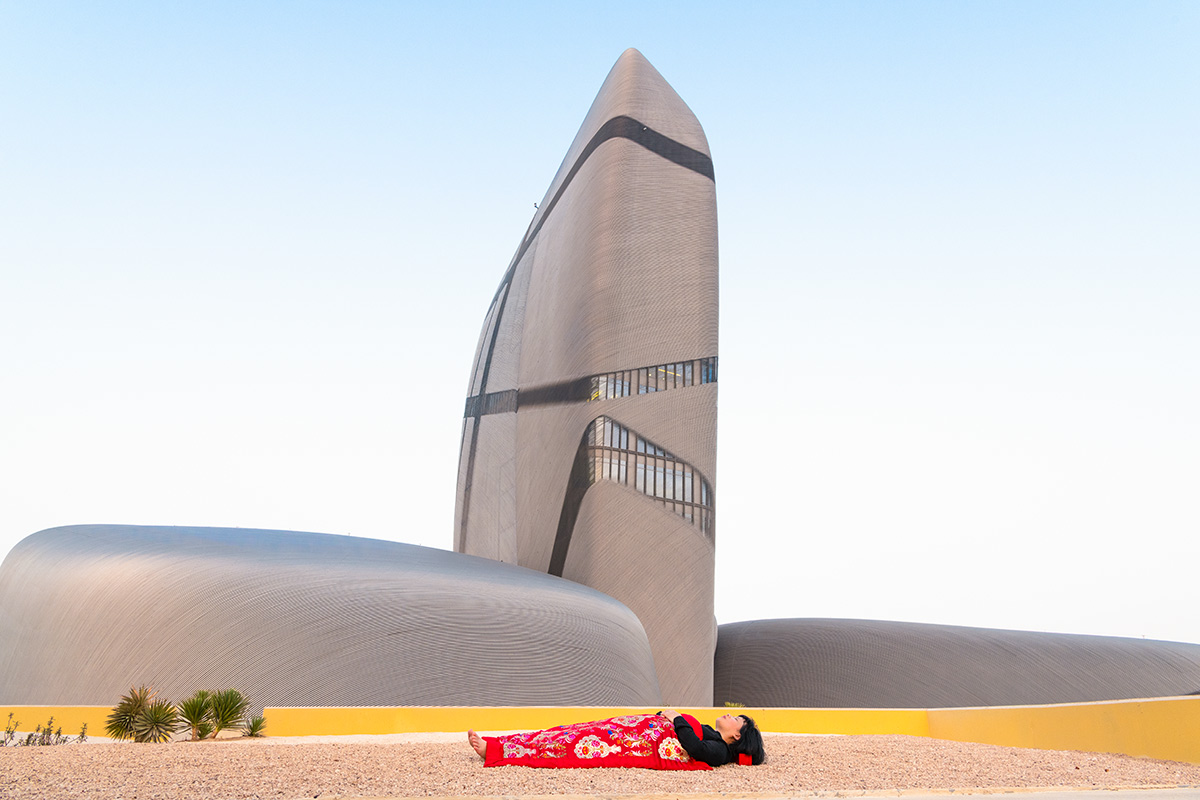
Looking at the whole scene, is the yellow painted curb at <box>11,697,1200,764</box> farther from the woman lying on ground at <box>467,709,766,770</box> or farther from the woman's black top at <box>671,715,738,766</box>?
the woman's black top at <box>671,715,738,766</box>

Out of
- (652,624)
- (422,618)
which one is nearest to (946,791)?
(422,618)

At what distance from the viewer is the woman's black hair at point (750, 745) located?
8.25m

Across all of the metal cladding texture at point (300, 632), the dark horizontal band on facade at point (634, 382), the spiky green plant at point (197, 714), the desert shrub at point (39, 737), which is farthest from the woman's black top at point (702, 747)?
the dark horizontal band on facade at point (634, 382)

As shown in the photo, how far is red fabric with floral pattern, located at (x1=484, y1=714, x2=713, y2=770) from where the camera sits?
7973 millimetres

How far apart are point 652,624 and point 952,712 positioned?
19.1m

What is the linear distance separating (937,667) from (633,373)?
649 inches

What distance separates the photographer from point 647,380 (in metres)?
33.2

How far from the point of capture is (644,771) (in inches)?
309

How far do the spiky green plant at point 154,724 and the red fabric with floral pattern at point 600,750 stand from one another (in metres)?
6.28

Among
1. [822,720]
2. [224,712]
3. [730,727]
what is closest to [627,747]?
[730,727]

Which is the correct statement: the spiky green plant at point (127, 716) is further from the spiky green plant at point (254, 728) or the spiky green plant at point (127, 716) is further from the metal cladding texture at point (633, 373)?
the metal cladding texture at point (633, 373)

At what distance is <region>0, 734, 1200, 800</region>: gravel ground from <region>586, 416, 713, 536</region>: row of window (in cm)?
2284

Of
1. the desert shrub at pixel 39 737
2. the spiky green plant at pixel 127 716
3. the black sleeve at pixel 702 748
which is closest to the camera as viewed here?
the black sleeve at pixel 702 748

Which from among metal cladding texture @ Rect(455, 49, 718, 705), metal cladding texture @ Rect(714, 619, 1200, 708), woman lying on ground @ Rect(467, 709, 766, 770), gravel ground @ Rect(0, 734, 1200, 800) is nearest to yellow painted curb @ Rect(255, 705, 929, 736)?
gravel ground @ Rect(0, 734, 1200, 800)
